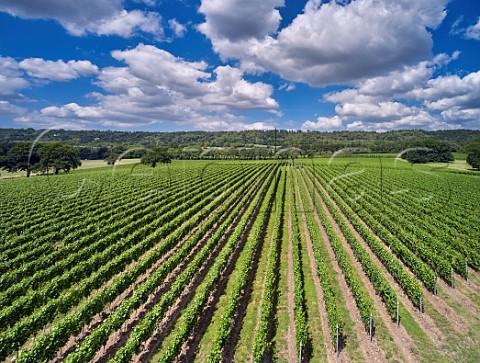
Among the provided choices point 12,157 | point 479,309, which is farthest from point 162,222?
point 12,157

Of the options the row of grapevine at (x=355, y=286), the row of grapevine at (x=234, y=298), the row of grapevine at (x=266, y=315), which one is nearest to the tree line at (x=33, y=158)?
the row of grapevine at (x=234, y=298)

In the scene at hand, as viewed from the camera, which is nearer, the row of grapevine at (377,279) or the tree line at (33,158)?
the row of grapevine at (377,279)

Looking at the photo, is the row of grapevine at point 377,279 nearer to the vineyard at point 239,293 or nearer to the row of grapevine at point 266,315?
the vineyard at point 239,293

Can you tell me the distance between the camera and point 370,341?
Answer: 11516 millimetres

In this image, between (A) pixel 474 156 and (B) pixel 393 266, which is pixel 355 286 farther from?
(A) pixel 474 156

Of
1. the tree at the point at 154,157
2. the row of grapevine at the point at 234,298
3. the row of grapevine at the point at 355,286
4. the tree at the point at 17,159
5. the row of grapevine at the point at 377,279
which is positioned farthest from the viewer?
the tree at the point at 154,157

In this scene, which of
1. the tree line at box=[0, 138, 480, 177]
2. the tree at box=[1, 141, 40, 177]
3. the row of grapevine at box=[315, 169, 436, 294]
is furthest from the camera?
the tree at box=[1, 141, 40, 177]

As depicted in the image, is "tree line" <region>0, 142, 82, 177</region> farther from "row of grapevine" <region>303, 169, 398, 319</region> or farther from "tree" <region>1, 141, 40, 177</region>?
"row of grapevine" <region>303, 169, 398, 319</region>

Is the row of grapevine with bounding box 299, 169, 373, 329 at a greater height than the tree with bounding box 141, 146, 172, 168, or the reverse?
the tree with bounding box 141, 146, 172, 168

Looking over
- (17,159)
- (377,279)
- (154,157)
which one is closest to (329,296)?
(377,279)

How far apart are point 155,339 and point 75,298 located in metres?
5.20

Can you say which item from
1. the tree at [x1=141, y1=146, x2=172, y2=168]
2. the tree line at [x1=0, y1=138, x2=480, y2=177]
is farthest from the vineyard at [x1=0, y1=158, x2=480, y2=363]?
the tree at [x1=141, y1=146, x2=172, y2=168]

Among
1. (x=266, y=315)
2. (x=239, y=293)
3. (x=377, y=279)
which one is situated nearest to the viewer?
(x=266, y=315)

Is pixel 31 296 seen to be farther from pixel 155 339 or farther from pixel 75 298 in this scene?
pixel 155 339
